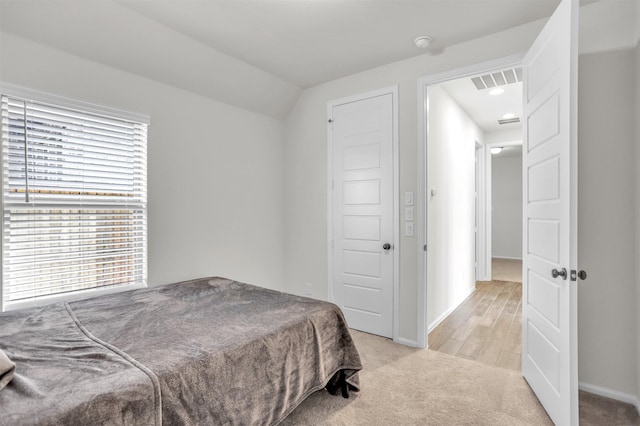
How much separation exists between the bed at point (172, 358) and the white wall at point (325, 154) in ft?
3.75

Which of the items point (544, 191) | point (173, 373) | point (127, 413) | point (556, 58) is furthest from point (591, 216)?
point (127, 413)

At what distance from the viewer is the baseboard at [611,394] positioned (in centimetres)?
205

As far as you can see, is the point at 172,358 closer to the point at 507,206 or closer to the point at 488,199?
the point at 488,199

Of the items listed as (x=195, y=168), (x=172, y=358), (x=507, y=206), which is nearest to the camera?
(x=172, y=358)

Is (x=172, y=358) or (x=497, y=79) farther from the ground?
(x=497, y=79)

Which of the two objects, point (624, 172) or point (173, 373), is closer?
point (173, 373)

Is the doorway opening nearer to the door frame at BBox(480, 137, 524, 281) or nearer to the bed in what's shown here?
the door frame at BBox(480, 137, 524, 281)

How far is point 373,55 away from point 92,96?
2.30 metres

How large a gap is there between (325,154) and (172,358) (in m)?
2.63

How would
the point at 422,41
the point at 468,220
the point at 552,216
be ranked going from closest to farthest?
the point at 552,216 → the point at 422,41 → the point at 468,220

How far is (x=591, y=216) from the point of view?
2188mm

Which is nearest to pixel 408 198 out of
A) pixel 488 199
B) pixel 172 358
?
pixel 172 358

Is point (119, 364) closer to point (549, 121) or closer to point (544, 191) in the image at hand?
point (544, 191)

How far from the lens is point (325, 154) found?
362cm
